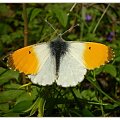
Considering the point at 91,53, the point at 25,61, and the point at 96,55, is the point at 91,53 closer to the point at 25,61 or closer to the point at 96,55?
the point at 96,55

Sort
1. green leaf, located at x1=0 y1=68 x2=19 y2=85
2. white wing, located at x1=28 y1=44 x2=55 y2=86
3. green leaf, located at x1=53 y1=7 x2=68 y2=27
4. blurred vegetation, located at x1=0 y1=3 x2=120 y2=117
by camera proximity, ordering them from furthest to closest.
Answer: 1. green leaf, located at x1=53 y1=7 x2=68 y2=27
2. green leaf, located at x1=0 y1=68 x2=19 y2=85
3. blurred vegetation, located at x1=0 y1=3 x2=120 y2=117
4. white wing, located at x1=28 y1=44 x2=55 y2=86

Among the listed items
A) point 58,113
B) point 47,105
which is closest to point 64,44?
point 47,105

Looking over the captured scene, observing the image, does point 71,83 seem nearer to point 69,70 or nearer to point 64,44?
Answer: point 69,70

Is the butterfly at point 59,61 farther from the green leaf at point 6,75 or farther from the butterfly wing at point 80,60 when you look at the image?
the green leaf at point 6,75

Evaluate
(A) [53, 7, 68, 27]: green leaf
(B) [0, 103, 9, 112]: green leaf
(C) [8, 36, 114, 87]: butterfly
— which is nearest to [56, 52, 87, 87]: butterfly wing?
(C) [8, 36, 114, 87]: butterfly

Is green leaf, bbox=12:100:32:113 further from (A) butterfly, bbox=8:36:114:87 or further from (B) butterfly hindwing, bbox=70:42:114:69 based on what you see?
(B) butterfly hindwing, bbox=70:42:114:69

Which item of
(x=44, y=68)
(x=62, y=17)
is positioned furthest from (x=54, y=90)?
(x=62, y=17)
